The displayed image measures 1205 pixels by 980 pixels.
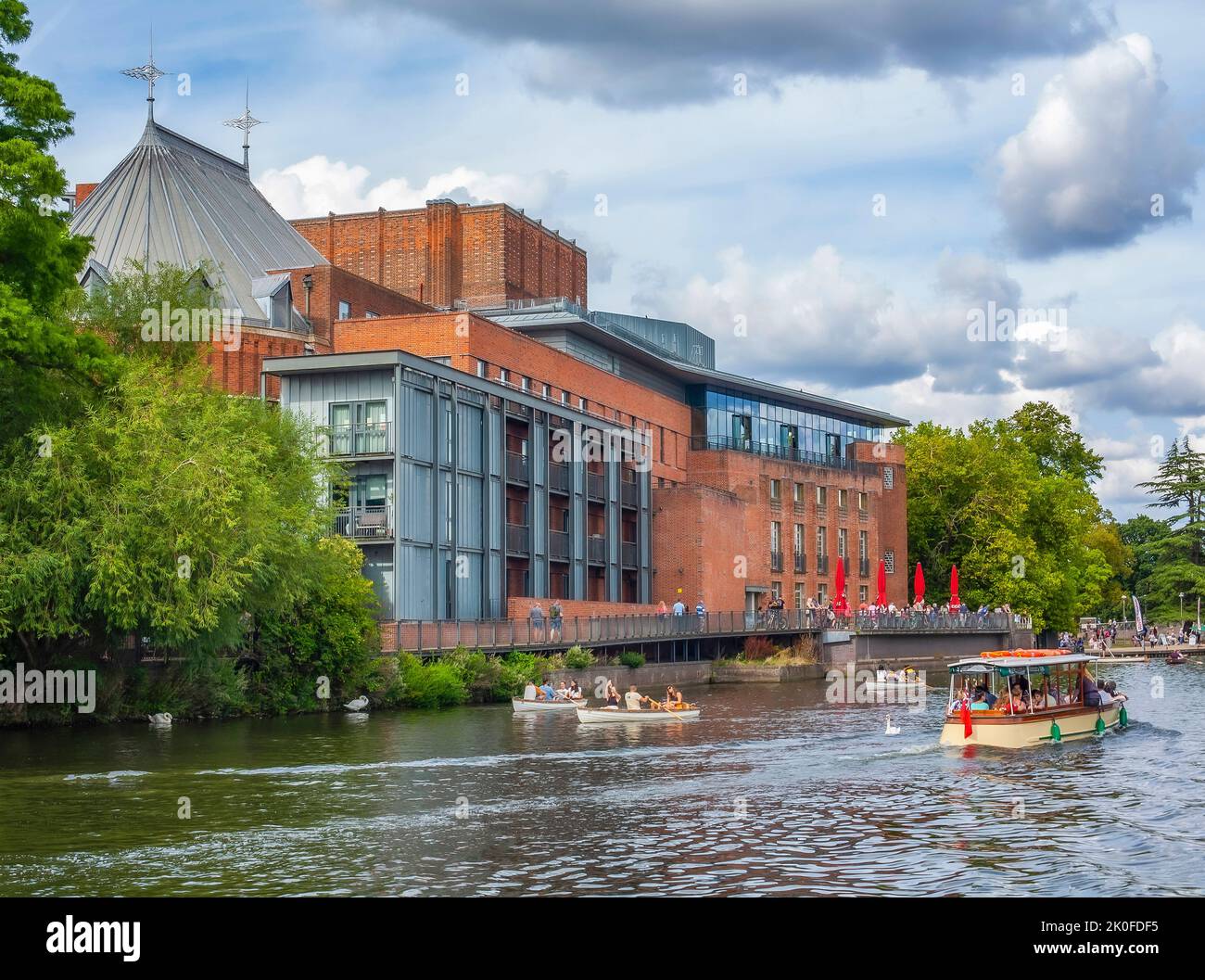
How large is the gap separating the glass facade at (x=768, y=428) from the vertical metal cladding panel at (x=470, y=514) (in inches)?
1285

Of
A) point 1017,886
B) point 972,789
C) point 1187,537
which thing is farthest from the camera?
point 1187,537

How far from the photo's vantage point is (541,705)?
147 ft

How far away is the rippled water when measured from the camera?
18.4 m

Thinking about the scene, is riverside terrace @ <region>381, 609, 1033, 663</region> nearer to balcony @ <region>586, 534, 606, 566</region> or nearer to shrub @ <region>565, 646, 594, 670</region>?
shrub @ <region>565, 646, 594, 670</region>

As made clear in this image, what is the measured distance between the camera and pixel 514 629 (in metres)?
51.4

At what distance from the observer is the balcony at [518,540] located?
2349 inches

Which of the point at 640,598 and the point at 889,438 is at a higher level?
the point at 889,438

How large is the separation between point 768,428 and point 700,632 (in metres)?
31.3

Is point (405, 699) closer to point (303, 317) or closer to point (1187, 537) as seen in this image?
point (303, 317)

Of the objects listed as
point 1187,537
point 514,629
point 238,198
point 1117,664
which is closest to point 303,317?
point 238,198

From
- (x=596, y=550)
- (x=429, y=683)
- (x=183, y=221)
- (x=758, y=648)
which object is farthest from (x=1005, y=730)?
(x=183, y=221)

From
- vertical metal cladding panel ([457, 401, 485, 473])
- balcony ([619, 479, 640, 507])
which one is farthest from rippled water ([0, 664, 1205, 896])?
balcony ([619, 479, 640, 507])

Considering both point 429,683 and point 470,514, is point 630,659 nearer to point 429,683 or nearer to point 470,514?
point 470,514

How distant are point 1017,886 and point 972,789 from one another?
9.54 m
